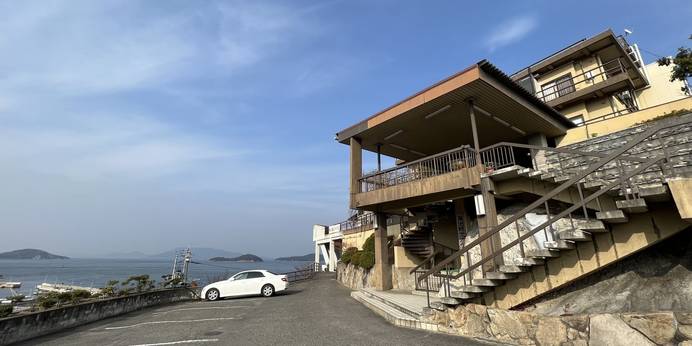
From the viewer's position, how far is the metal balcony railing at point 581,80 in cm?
1942

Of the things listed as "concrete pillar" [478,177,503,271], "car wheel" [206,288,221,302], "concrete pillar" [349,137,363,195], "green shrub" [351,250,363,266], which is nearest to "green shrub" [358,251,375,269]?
"green shrub" [351,250,363,266]

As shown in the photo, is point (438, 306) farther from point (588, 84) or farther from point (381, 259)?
point (588, 84)

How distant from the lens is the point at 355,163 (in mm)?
15273

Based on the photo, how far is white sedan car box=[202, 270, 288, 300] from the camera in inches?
616

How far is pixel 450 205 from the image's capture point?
1627cm

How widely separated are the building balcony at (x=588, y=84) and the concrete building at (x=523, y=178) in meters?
0.09

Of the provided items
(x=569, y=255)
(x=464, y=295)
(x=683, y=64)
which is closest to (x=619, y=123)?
(x=683, y=64)

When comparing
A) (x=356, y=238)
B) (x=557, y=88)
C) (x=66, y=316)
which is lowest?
(x=66, y=316)

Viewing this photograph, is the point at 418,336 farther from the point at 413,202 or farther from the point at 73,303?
the point at 73,303

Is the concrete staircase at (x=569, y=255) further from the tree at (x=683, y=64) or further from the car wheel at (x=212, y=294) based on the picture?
the car wheel at (x=212, y=294)

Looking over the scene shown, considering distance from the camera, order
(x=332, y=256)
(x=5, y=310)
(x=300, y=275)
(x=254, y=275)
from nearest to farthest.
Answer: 1. (x=5, y=310)
2. (x=254, y=275)
3. (x=300, y=275)
4. (x=332, y=256)

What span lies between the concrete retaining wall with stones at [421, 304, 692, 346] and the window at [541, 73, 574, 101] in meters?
18.7

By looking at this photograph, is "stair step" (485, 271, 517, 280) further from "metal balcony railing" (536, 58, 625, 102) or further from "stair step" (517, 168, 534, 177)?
"metal balcony railing" (536, 58, 625, 102)

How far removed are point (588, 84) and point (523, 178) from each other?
14800 millimetres
